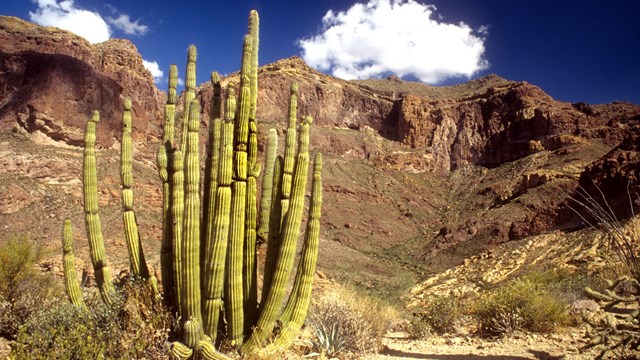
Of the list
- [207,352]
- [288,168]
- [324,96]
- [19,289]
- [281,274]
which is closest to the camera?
[207,352]

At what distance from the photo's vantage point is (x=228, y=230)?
6.38m

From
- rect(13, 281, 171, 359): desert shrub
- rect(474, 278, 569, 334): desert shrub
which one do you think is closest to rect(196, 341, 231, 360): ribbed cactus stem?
rect(13, 281, 171, 359): desert shrub

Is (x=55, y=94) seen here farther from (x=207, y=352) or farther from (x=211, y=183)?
(x=207, y=352)

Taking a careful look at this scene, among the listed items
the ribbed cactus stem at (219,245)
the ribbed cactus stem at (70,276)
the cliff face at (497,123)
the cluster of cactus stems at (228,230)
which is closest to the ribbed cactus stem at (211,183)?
the cluster of cactus stems at (228,230)

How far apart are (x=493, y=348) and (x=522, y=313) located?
1497 mm

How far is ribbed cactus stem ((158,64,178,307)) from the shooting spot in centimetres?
719

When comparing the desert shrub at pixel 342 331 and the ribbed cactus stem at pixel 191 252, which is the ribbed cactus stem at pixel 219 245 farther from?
the desert shrub at pixel 342 331

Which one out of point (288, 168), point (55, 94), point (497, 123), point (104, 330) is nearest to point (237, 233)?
point (288, 168)

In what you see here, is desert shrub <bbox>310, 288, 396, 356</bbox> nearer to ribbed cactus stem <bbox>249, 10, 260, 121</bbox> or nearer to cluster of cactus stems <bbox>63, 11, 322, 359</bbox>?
cluster of cactus stems <bbox>63, 11, 322, 359</bbox>

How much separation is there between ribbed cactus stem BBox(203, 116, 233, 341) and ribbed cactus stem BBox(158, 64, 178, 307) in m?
0.80

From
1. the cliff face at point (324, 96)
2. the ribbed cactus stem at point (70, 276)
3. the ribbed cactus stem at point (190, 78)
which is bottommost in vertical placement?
the ribbed cactus stem at point (70, 276)

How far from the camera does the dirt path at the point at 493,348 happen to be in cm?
764

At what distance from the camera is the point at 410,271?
39.7 metres

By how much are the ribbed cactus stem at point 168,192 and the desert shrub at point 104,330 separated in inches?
12.3
